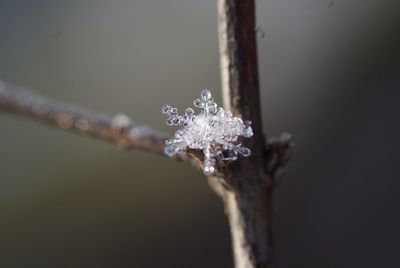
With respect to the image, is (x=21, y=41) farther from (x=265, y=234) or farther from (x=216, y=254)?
(x=265, y=234)

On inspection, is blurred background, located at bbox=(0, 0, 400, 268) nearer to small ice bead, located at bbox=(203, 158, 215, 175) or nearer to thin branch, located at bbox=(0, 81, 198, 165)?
thin branch, located at bbox=(0, 81, 198, 165)

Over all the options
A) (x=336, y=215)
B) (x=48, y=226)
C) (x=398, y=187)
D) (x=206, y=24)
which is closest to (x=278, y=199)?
(x=336, y=215)

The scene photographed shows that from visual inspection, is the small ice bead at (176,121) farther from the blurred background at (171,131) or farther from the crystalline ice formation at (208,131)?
the blurred background at (171,131)

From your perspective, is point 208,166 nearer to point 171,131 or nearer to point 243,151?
point 243,151

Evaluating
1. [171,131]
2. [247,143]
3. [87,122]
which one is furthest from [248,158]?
[171,131]

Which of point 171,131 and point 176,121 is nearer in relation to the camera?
→ point 176,121

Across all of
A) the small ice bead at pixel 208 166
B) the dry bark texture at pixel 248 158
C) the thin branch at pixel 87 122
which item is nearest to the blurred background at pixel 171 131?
the thin branch at pixel 87 122
